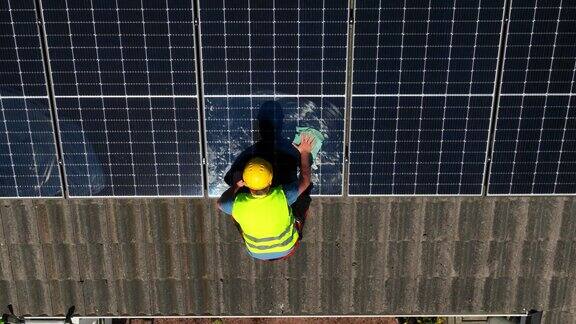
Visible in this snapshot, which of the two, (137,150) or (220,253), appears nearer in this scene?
(137,150)

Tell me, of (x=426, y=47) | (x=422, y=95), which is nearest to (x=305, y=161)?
(x=422, y=95)

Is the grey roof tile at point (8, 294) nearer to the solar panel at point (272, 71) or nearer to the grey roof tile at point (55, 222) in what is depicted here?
the grey roof tile at point (55, 222)

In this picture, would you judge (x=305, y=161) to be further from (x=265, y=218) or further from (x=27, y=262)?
(x=27, y=262)

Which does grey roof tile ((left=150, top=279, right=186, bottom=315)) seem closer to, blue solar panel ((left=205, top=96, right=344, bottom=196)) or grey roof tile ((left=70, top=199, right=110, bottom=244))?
grey roof tile ((left=70, top=199, right=110, bottom=244))

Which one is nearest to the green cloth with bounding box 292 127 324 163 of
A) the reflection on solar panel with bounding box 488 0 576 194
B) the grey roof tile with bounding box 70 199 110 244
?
the reflection on solar panel with bounding box 488 0 576 194

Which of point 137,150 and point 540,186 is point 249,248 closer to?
point 137,150

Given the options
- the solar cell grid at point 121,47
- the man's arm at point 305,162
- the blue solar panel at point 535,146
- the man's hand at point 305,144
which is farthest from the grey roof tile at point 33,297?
the blue solar panel at point 535,146

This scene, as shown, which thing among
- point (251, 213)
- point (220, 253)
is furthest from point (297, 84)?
point (220, 253)
